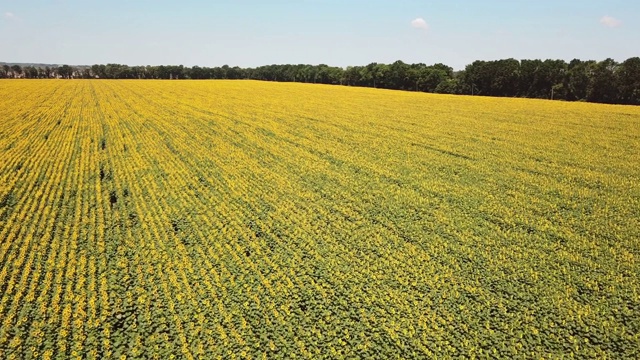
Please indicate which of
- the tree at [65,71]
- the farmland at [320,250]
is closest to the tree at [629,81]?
the farmland at [320,250]

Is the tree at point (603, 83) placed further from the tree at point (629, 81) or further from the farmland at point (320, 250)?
the farmland at point (320, 250)

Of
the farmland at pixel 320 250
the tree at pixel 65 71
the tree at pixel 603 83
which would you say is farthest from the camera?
the tree at pixel 65 71

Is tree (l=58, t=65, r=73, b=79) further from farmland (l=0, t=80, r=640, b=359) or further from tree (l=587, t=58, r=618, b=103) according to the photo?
tree (l=587, t=58, r=618, b=103)

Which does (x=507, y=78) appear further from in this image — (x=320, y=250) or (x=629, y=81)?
(x=320, y=250)

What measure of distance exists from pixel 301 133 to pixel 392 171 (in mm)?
12484

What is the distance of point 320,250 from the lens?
1258cm

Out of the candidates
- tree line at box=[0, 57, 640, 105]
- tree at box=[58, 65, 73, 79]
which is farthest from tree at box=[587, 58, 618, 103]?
tree at box=[58, 65, 73, 79]

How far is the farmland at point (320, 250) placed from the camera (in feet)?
28.6

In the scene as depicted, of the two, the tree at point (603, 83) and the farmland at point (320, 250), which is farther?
the tree at point (603, 83)

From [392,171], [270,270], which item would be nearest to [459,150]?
[392,171]

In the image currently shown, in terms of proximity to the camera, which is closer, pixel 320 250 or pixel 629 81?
pixel 320 250

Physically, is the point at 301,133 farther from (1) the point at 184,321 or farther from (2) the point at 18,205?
(1) the point at 184,321

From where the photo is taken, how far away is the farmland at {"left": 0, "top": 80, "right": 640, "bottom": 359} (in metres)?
8.71

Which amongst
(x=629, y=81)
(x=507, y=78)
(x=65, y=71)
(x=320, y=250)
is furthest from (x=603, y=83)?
(x=65, y=71)
